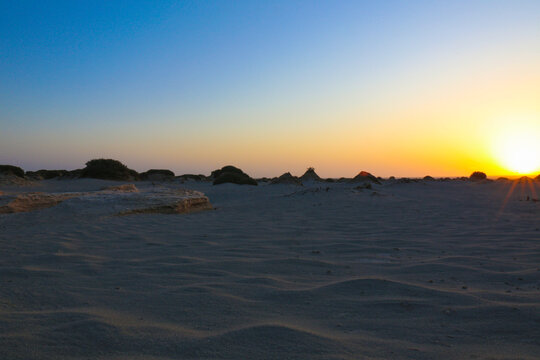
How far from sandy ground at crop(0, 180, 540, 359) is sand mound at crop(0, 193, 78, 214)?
1380 millimetres

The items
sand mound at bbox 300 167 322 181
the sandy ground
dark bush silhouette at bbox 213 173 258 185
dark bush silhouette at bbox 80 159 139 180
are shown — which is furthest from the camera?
sand mound at bbox 300 167 322 181

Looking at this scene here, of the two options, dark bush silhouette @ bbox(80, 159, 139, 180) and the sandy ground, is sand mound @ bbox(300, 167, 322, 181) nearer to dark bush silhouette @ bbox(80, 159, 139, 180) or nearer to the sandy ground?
dark bush silhouette @ bbox(80, 159, 139, 180)

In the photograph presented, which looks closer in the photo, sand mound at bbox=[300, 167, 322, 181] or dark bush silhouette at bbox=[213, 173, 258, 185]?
dark bush silhouette at bbox=[213, 173, 258, 185]

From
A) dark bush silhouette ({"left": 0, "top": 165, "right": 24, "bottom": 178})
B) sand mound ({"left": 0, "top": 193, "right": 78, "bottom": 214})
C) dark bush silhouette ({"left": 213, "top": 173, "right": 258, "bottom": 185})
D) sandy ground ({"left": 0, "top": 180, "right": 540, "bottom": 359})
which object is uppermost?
dark bush silhouette ({"left": 0, "top": 165, "right": 24, "bottom": 178})

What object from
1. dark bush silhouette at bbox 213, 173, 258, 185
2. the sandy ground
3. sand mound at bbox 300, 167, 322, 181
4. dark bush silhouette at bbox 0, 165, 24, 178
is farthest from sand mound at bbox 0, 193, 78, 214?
sand mound at bbox 300, 167, 322, 181

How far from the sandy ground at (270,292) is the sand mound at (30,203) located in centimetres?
138

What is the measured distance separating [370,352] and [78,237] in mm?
4256

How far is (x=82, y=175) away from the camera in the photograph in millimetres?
18719

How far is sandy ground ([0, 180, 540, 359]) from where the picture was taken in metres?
1.82

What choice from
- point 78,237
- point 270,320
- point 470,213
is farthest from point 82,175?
point 270,320

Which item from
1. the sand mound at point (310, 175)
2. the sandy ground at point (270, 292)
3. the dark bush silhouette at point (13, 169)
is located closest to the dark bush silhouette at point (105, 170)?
the dark bush silhouette at point (13, 169)

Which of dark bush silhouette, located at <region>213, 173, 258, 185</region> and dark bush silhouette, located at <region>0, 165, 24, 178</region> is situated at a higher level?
dark bush silhouette, located at <region>0, 165, 24, 178</region>

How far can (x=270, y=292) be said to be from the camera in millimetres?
2646

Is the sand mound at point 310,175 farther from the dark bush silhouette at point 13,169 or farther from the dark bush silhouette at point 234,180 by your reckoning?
the dark bush silhouette at point 13,169
